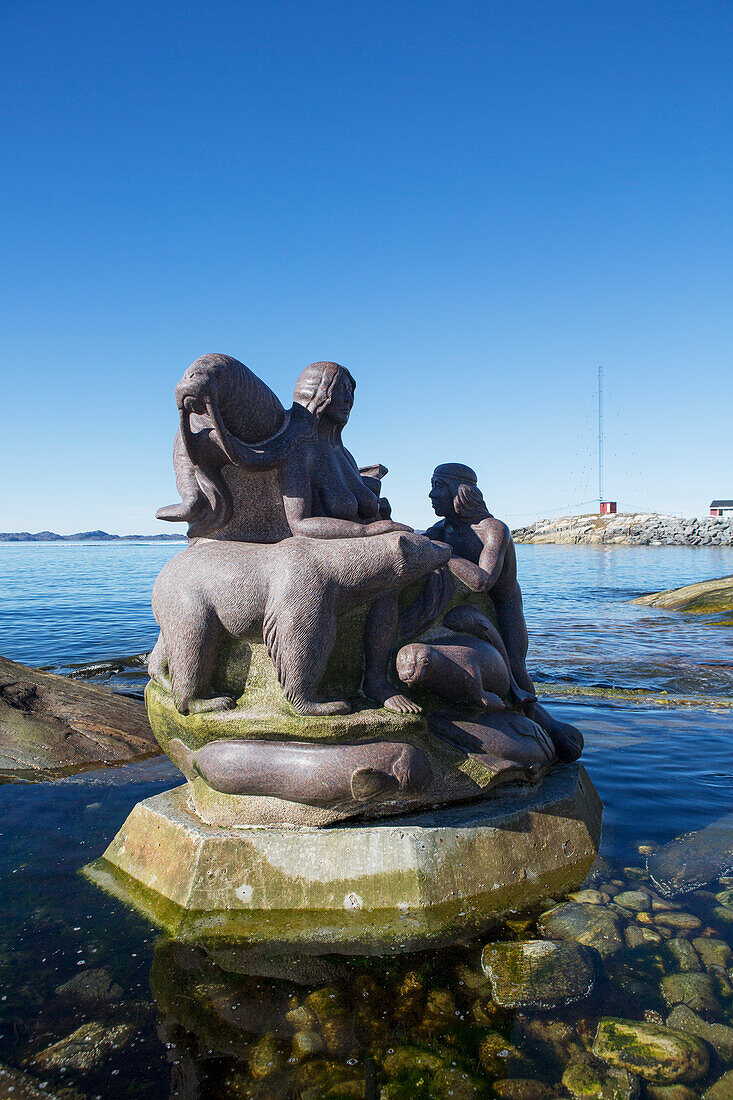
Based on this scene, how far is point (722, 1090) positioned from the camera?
2.28m

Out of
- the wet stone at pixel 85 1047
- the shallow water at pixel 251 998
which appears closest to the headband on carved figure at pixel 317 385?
the shallow water at pixel 251 998

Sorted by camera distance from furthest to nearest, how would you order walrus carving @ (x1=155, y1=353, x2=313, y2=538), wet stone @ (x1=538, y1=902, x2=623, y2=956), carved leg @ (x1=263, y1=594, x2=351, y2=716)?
walrus carving @ (x1=155, y1=353, x2=313, y2=538)
carved leg @ (x1=263, y1=594, x2=351, y2=716)
wet stone @ (x1=538, y1=902, x2=623, y2=956)

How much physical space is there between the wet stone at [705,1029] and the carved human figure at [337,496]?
62.8 inches

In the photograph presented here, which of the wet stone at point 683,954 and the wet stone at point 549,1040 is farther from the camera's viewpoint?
the wet stone at point 683,954

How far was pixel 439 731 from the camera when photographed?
374cm

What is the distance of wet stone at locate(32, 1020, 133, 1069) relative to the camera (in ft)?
7.80

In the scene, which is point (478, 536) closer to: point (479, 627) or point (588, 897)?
point (479, 627)

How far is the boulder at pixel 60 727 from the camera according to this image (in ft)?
18.9

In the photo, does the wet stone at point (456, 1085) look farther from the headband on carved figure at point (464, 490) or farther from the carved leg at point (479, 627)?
the headband on carved figure at point (464, 490)

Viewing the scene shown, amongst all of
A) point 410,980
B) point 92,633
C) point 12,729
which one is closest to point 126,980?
point 410,980

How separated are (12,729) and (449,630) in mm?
4168

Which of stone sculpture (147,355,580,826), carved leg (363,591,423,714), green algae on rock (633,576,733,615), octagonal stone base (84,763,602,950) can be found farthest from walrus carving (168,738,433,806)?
green algae on rock (633,576,733,615)

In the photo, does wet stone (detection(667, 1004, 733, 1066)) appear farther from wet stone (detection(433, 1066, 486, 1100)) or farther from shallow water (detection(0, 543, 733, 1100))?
wet stone (detection(433, 1066, 486, 1100))

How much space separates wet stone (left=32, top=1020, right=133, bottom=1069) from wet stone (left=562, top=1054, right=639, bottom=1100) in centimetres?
152
